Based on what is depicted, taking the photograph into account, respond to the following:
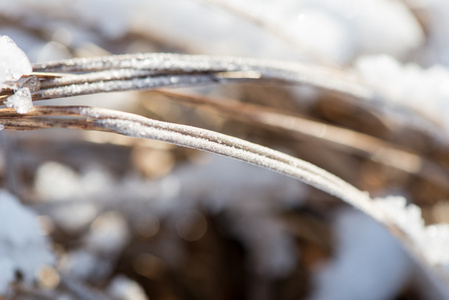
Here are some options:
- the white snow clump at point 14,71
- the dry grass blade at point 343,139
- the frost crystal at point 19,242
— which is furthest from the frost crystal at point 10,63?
the dry grass blade at point 343,139

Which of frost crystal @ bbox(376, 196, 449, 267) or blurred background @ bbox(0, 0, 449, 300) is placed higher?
blurred background @ bbox(0, 0, 449, 300)

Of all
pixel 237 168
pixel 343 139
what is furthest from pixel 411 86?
pixel 237 168

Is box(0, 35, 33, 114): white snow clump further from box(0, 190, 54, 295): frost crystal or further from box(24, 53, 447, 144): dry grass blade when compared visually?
box(0, 190, 54, 295): frost crystal

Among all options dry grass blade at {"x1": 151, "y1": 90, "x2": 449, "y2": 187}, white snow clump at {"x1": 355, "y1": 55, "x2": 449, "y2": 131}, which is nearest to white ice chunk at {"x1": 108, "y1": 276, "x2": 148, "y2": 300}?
dry grass blade at {"x1": 151, "y1": 90, "x2": 449, "y2": 187}

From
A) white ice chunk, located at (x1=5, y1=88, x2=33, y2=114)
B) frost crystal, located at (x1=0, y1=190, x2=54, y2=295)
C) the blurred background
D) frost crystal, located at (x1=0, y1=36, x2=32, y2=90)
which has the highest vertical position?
the blurred background

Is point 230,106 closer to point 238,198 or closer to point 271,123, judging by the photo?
point 271,123

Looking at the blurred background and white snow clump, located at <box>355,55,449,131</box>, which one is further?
the blurred background

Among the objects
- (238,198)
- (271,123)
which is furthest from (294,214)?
(271,123)

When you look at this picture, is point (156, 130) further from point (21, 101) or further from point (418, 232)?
point (418, 232)
